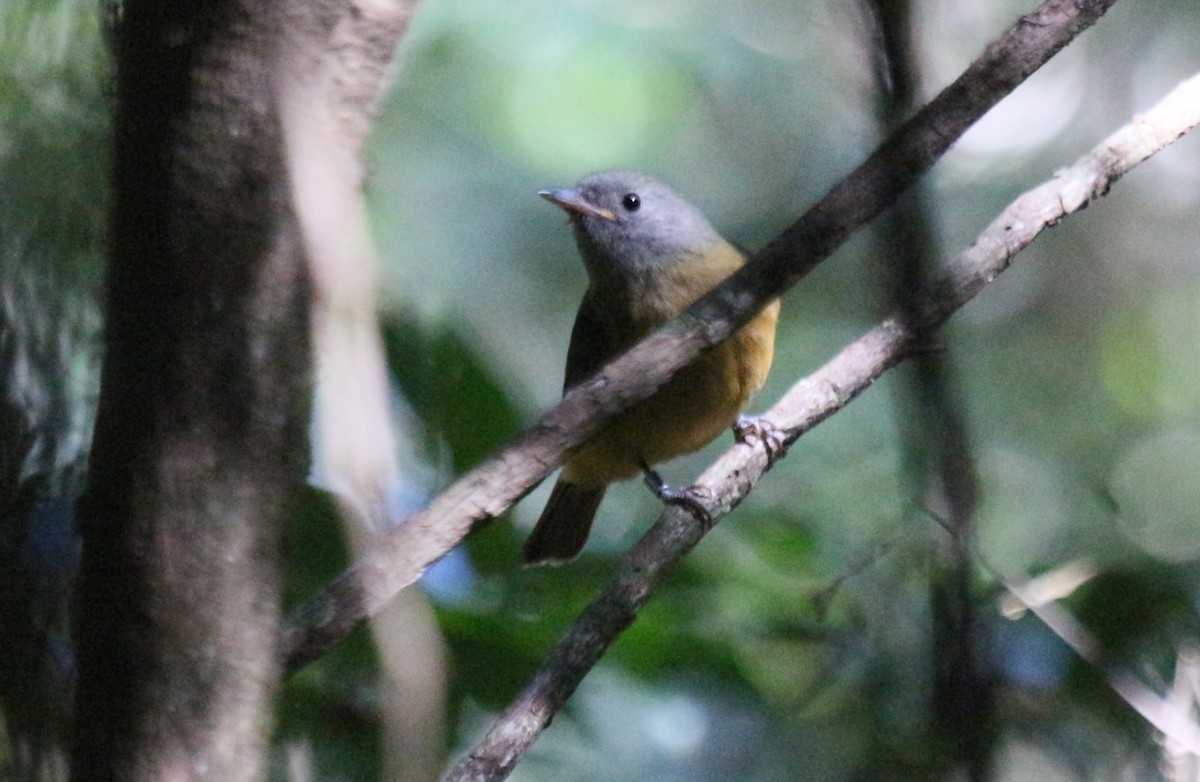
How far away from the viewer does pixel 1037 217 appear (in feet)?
8.44

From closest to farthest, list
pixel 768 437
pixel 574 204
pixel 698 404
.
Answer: pixel 768 437 < pixel 698 404 < pixel 574 204

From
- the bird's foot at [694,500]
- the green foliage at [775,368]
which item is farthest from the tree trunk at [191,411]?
the bird's foot at [694,500]

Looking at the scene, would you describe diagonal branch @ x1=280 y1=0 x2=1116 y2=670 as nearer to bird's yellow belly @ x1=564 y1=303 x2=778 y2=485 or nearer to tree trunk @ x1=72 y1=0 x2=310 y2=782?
tree trunk @ x1=72 y1=0 x2=310 y2=782

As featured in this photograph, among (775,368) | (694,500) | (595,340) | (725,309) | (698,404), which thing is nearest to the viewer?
(725,309)

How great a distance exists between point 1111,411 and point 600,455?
416cm

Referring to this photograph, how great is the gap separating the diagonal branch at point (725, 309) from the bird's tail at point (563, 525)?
5.26ft

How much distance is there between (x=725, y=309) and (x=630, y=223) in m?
2.42

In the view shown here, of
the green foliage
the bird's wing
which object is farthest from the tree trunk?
the bird's wing

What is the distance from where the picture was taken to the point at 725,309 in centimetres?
205

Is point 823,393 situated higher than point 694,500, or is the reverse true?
point 823,393

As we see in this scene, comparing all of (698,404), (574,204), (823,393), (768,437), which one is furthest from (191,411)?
(574,204)

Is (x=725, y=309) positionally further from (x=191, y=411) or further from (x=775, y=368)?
(x=775, y=368)

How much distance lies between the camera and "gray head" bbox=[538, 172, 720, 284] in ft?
14.1

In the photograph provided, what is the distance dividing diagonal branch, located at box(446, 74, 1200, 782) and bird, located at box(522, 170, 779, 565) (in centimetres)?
71
